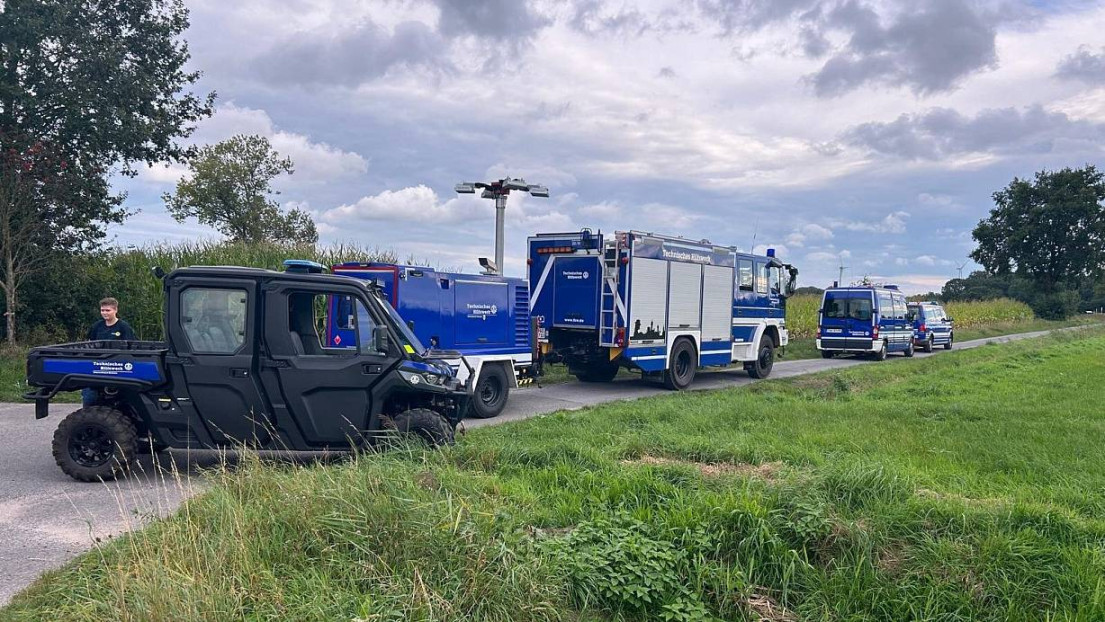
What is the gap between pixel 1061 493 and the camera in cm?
577

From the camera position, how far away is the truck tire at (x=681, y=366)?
48.9 ft

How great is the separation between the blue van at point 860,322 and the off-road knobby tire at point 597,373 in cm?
1056

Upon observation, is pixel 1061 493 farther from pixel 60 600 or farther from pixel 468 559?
pixel 60 600

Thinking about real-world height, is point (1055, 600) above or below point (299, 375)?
below

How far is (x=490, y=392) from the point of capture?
11.5 m

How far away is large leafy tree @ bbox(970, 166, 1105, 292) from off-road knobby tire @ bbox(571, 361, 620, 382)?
2456 inches

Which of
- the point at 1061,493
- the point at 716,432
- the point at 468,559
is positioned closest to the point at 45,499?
the point at 468,559

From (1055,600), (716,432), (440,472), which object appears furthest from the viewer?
(716,432)

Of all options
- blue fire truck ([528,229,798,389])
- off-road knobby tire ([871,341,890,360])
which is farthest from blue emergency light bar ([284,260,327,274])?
off-road knobby tire ([871,341,890,360])

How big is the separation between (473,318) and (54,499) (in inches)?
229

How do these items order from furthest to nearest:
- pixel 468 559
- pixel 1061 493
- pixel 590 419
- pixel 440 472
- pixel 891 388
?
pixel 891 388
pixel 590 419
pixel 1061 493
pixel 440 472
pixel 468 559

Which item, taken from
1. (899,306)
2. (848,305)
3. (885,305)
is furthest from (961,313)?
(848,305)

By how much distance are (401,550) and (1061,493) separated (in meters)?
5.05

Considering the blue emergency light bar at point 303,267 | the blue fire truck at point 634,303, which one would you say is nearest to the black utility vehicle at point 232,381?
the blue emergency light bar at point 303,267
